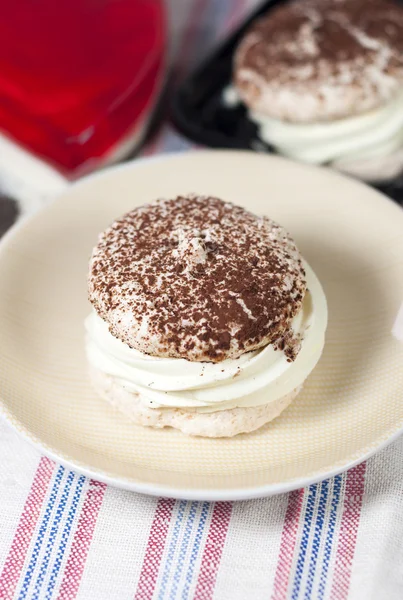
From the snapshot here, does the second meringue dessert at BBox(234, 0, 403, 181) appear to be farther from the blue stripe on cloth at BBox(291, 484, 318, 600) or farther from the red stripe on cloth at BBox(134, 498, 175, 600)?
the red stripe on cloth at BBox(134, 498, 175, 600)

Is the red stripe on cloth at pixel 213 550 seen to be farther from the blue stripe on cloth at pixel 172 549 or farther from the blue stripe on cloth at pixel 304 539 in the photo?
the blue stripe on cloth at pixel 304 539

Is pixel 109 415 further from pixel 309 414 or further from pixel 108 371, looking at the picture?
pixel 309 414

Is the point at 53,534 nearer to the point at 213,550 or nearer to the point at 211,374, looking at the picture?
the point at 213,550

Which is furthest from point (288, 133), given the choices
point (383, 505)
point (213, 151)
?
point (383, 505)

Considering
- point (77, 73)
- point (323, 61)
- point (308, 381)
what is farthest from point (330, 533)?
point (77, 73)

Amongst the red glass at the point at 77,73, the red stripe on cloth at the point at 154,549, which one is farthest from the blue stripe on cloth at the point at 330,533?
the red glass at the point at 77,73

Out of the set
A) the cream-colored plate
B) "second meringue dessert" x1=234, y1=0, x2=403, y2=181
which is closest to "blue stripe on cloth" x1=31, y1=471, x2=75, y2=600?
the cream-colored plate
